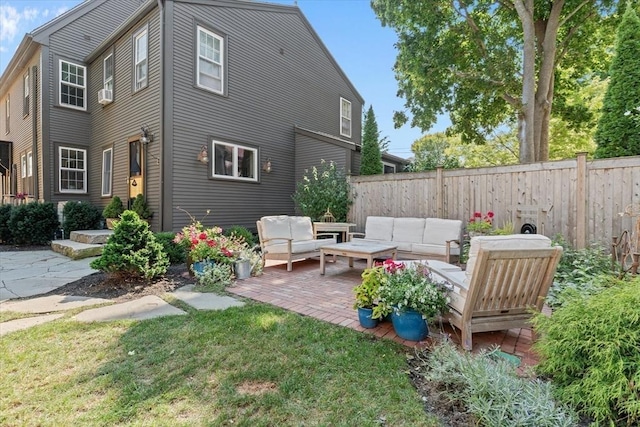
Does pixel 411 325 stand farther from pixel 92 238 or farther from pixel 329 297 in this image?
pixel 92 238

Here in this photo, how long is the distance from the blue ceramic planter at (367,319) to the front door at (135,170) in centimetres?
705

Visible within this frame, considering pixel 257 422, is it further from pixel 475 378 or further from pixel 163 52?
pixel 163 52

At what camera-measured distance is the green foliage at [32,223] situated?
8586 millimetres

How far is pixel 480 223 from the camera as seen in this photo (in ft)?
20.1

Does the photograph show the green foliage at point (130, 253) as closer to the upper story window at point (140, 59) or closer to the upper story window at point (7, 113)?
the upper story window at point (140, 59)

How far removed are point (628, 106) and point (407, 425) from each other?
7265 millimetres

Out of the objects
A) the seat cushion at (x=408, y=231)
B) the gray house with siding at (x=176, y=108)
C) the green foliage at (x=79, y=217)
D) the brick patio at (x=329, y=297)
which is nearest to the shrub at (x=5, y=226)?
the gray house with siding at (x=176, y=108)

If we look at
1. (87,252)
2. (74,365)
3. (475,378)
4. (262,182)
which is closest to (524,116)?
(262,182)

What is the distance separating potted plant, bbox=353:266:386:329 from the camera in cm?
336

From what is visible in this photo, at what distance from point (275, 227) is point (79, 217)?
20.0 ft

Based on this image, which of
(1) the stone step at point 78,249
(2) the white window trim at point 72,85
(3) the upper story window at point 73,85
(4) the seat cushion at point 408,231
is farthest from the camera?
(3) the upper story window at point 73,85

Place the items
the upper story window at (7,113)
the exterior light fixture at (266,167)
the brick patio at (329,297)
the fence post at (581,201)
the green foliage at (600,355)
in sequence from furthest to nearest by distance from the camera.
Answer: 1. the upper story window at (7,113)
2. the exterior light fixture at (266,167)
3. the fence post at (581,201)
4. the brick patio at (329,297)
5. the green foliage at (600,355)

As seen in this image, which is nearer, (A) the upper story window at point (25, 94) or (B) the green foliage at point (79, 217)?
(B) the green foliage at point (79, 217)

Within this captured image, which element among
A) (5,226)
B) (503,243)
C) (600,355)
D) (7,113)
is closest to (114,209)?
(5,226)
